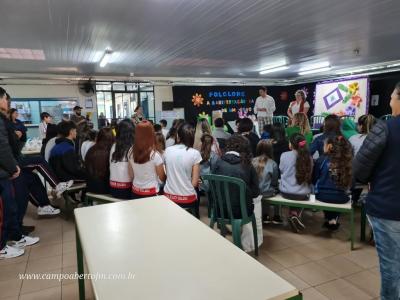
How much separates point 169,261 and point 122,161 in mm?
2004

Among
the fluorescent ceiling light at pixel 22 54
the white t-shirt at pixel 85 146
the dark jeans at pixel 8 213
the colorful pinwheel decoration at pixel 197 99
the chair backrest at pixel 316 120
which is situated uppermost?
the fluorescent ceiling light at pixel 22 54

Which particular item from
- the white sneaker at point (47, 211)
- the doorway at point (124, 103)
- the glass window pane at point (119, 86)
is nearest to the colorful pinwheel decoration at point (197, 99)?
the doorway at point (124, 103)

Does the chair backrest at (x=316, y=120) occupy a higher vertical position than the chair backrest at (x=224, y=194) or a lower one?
higher

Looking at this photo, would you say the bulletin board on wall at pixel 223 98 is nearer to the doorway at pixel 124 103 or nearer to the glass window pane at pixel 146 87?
the glass window pane at pixel 146 87

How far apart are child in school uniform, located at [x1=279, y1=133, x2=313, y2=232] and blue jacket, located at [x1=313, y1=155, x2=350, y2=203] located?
0.31 ft

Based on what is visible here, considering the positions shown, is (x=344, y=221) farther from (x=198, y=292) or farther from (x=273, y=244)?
(x=198, y=292)

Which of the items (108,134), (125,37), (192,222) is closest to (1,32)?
(125,37)

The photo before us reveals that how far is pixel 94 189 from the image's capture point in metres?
3.24

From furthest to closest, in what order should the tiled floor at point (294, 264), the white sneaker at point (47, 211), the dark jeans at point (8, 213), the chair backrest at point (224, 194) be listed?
the white sneaker at point (47, 211) → the dark jeans at point (8, 213) → the chair backrest at point (224, 194) → the tiled floor at point (294, 264)

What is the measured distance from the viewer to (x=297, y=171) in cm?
286

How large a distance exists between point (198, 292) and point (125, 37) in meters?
4.27

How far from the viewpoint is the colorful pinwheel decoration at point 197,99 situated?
10219 mm

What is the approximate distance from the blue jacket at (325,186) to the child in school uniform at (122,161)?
1.86 metres

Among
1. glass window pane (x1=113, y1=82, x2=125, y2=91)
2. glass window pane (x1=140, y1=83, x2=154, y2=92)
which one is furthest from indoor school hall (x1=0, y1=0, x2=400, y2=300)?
glass window pane (x1=140, y1=83, x2=154, y2=92)
